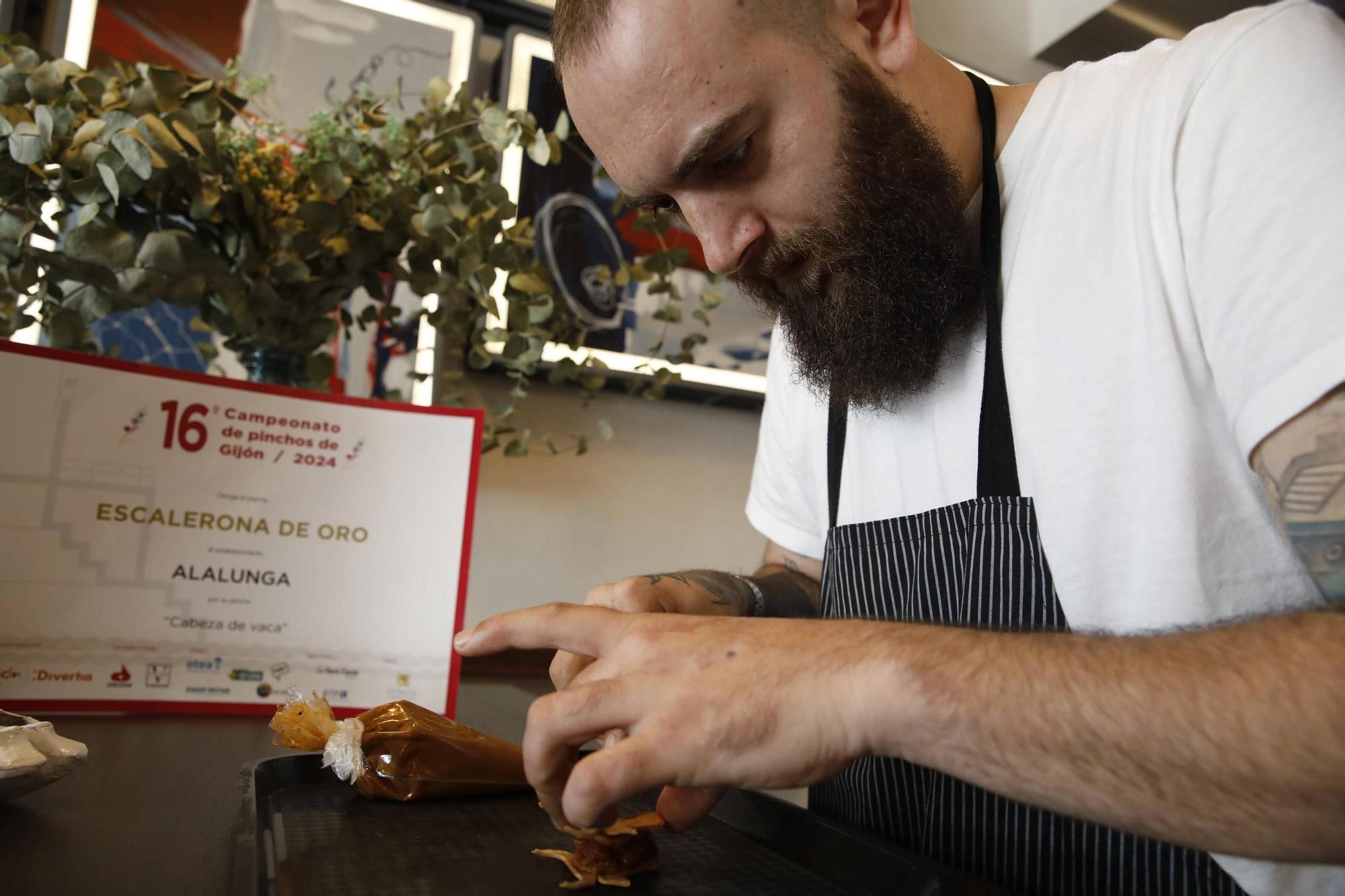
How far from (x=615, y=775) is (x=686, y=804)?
4.1 inches

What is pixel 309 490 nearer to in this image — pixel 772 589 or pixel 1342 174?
pixel 772 589

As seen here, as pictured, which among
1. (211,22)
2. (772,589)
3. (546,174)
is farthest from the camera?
(546,174)

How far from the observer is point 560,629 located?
57 centimetres

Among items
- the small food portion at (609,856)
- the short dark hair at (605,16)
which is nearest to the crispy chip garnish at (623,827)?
the small food portion at (609,856)

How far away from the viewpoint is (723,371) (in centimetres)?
155

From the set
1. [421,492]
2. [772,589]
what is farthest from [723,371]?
[421,492]

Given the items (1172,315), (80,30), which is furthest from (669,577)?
(80,30)

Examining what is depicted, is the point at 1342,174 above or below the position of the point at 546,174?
below

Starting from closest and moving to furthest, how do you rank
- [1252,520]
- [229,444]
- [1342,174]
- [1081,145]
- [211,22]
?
[1342,174]
[1252,520]
[1081,145]
[229,444]
[211,22]

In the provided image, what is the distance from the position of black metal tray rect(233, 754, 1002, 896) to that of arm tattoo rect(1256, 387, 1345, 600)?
27cm

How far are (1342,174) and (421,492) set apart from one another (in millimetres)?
870

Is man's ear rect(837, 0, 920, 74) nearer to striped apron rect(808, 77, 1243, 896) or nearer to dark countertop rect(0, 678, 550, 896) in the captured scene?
striped apron rect(808, 77, 1243, 896)

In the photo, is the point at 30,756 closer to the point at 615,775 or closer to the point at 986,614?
the point at 615,775

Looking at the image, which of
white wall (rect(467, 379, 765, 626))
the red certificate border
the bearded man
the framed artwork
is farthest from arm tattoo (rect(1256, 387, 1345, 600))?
white wall (rect(467, 379, 765, 626))
